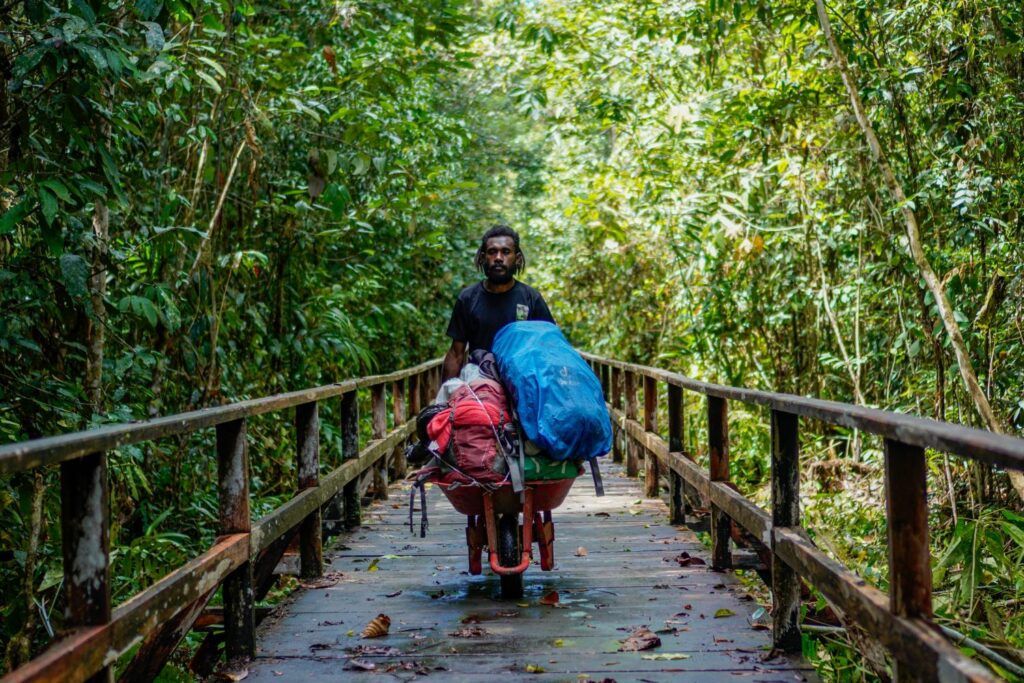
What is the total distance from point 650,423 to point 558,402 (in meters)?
3.40

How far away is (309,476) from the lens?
4.75 meters

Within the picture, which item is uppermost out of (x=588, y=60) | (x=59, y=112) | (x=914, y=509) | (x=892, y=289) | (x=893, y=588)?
(x=588, y=60)

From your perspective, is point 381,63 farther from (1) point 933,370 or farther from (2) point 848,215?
(1) point 933,370

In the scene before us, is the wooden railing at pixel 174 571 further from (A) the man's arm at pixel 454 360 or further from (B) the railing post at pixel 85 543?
(A) the man's arm at pixel 454 360

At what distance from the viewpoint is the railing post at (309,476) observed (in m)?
4.70

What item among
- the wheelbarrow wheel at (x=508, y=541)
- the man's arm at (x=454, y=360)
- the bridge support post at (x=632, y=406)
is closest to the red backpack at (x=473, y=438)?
the wheelbarrow wheel at (x=508, y=541)

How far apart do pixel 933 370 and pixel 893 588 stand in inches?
232

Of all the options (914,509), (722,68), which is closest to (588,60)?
(722,68)

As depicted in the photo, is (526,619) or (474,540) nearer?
(526,619)

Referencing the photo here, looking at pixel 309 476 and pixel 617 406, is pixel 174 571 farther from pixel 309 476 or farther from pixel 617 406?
pixel 617 406

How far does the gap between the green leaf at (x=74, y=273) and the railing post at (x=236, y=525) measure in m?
0.94

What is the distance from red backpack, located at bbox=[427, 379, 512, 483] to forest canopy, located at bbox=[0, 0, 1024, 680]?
5.45 feet

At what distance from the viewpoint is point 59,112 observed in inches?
155

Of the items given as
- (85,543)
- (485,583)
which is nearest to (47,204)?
(85,543)
